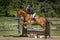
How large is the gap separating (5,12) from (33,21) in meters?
11.5

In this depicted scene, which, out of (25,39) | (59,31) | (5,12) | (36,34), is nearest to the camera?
(25,39)

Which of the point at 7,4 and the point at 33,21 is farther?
the point at 7,4

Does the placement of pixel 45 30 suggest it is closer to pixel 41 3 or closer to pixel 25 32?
pixel 25 32

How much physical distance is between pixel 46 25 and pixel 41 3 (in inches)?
497

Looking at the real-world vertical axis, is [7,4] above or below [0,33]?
above

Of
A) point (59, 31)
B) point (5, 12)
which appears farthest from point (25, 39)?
point (5, 12)

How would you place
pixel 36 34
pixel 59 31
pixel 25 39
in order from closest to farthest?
pixel 25 39, pixel 36 34, pixel 59 31

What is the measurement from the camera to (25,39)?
1240 centimetres

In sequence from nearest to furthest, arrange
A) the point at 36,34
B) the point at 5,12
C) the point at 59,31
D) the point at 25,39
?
the point at 25,39
the point at 36,34
the point at 59,31
the point at 5,12

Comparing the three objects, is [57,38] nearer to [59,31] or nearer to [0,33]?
[59,31]

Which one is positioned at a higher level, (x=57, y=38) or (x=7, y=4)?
(x=7, y=4)

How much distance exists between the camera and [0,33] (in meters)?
15.2

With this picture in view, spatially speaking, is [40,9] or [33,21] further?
[40,9]

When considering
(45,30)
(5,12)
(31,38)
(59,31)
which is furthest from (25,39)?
(5,12)
